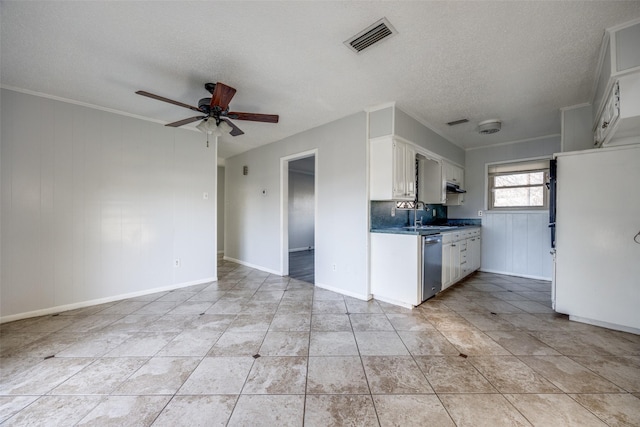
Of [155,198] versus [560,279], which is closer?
[560,279]

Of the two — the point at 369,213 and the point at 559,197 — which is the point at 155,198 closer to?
the point at 369,213

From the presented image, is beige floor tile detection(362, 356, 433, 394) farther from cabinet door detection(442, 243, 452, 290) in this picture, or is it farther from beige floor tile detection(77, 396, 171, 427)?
cabinet door detection(442, 243, 452, 290)

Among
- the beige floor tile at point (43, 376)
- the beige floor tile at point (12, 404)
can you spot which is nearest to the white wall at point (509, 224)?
the beige floor tile at point (43, 376)

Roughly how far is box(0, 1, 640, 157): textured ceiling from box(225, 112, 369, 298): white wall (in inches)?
23.3

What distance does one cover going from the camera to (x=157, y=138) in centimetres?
387

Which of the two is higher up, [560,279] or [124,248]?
[124,248]

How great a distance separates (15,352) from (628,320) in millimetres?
5712

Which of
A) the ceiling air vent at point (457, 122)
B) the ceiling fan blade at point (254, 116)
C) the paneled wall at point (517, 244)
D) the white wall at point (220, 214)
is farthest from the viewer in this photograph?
the white wall at point (220, 214)

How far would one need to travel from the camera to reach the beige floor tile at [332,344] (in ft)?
7.18

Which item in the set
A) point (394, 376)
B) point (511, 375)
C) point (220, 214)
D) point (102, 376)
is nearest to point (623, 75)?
point (511, 375)

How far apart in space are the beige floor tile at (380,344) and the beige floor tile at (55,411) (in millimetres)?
1926

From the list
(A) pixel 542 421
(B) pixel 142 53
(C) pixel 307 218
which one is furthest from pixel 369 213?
(C) pixel 307 218

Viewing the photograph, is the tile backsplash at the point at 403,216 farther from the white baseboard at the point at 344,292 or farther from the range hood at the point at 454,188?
the white baseboard at the point at 344,292

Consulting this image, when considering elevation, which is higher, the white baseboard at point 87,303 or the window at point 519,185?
the window at point 519,185
